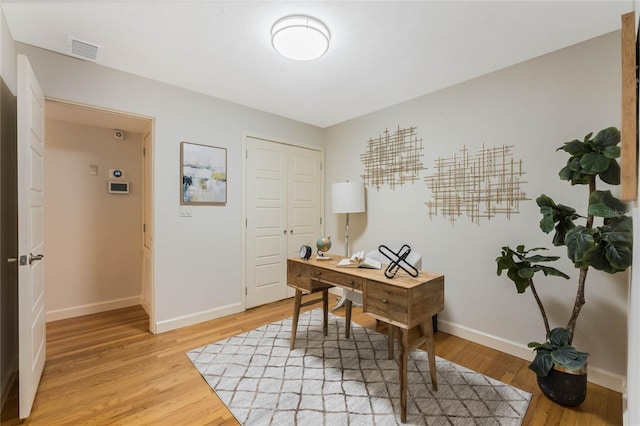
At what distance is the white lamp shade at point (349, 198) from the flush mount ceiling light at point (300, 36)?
1.68 m

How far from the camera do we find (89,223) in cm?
333

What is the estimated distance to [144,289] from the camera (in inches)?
141

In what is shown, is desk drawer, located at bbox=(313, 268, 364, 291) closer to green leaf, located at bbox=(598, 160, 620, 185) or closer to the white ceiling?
green leaf, located at bbox=(598, 160, 620, 185)

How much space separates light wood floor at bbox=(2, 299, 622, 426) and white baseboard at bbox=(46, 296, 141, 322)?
0.11 metres

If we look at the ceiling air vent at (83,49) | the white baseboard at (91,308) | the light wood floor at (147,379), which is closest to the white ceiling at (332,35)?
the ceiling air vent at (83,49)

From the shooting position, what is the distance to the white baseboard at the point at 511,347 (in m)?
1.93

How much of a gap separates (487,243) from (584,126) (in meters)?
1.14

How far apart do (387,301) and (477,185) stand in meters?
1.62

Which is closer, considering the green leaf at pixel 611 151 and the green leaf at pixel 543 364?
the green leaf at pixel 611 151

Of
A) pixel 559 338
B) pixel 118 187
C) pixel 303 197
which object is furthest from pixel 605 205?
A: pixel 118 187

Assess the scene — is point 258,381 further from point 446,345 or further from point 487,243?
point 487,243

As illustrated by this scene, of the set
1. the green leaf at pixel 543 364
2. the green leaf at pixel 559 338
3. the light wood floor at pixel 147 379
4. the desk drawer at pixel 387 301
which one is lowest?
the light wood floor at pixel 147 379

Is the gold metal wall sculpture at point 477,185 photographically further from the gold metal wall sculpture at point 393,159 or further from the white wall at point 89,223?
the white wall at point 89,223

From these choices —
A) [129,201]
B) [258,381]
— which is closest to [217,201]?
[129,201]
